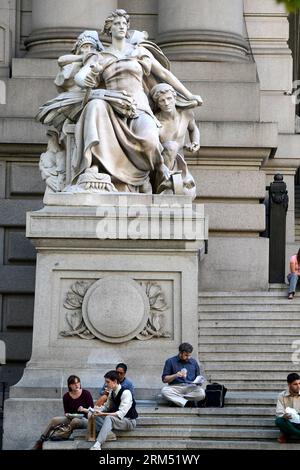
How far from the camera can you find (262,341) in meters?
19.7

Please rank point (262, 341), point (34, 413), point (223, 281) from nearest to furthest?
point (34, 413) → point (262, 341) → point (223, 281)

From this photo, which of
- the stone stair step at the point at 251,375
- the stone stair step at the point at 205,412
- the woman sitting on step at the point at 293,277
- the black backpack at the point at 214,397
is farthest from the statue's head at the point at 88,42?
the stone stair step at the point at 205,412

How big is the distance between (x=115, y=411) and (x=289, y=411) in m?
1.85

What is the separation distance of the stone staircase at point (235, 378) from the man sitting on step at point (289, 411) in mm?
137

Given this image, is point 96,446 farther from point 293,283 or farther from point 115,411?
point 293,283

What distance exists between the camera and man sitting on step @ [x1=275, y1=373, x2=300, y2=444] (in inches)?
636

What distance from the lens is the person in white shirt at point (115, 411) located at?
1630 cm

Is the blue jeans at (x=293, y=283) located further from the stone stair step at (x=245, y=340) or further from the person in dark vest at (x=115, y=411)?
the person in dark vest at (x=115, y=411)

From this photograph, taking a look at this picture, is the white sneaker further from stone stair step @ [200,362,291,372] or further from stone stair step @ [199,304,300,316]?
stone stair step @ [199,304,300,316]

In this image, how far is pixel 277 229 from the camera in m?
23.0

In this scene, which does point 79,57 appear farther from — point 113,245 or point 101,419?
point 101,419

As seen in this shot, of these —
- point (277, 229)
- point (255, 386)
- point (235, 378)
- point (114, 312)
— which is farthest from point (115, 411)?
point (277, 229)
